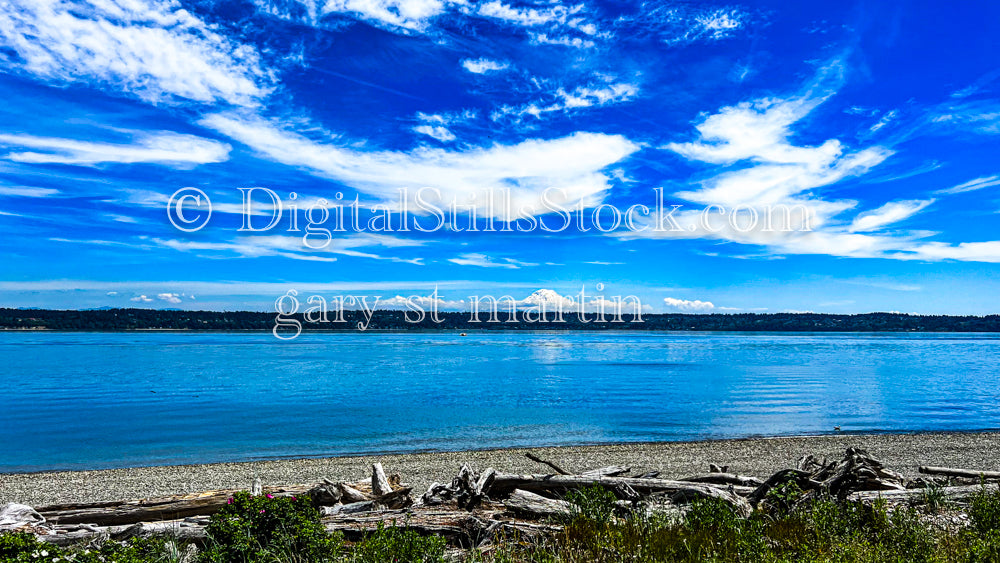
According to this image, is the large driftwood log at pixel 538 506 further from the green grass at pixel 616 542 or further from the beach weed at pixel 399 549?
the beach weed at pixel 399 549

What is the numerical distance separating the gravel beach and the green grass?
7.05 metres

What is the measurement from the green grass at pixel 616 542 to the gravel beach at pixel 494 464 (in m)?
7.05

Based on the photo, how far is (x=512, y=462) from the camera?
57.7ft

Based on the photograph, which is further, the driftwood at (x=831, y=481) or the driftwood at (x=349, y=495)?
the driftwood at (x=349, y=495)

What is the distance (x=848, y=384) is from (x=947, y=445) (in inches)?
1195

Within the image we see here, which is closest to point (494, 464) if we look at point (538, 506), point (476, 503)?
point (476, 503)

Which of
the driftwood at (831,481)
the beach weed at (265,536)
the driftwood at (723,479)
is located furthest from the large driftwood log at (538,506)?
the driftwood at (723,479)

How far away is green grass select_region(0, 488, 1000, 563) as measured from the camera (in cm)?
592

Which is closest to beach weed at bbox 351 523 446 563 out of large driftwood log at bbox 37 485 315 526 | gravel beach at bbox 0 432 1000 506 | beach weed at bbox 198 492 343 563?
beach weed at bbox 198 492 343 563

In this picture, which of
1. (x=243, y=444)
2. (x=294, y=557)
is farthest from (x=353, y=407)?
(x=294, y=557)

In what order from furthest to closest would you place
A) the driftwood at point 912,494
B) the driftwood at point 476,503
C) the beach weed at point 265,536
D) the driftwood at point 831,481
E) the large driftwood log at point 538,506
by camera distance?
1. the driftwood at point 912,494
2. the driftwood at point 831,481
3. the large driftwood log at point 538,506
4. the driftwood at point 476,503
5. the beach weed at point 265,536

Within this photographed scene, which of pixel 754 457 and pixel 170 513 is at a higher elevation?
pixel 170 513

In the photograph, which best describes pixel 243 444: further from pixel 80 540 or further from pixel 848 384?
pixel 848 384

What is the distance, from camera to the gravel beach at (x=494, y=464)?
1468 centimetres
